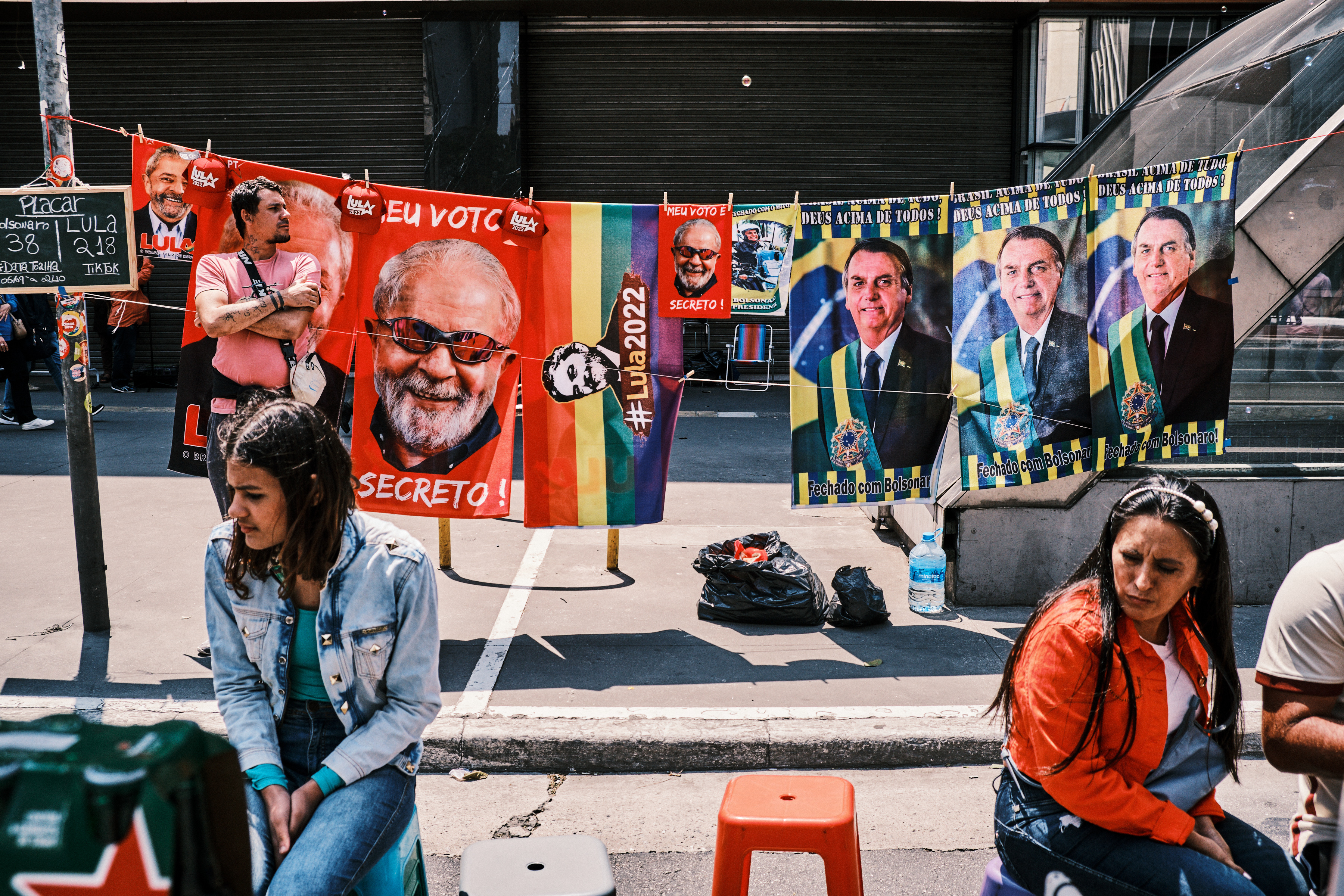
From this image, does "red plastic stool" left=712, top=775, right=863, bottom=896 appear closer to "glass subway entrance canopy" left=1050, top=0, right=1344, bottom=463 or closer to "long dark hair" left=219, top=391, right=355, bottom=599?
"long dark hair" left=219, top=391, right=355, bottom=599

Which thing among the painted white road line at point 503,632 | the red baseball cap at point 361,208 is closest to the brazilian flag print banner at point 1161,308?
the painted white road line at point 503,632

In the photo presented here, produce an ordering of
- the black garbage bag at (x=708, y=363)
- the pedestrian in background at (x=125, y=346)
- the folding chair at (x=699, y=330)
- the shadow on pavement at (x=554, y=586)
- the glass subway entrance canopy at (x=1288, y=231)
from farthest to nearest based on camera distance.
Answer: the folding chair at (x=699, y=330) < the black garbage bag at (x=708, y=363) < the pedestrian in background at (x=125, y=346) < the shadow on pavement at (x=554, y=586) < the glass subway entrance canopy at (x=1288, y=231)

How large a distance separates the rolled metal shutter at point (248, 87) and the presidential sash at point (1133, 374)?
1149 cm

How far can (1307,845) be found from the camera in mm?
2537

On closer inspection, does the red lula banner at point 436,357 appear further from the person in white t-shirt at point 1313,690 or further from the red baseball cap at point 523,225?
the person in white t-shirt at point 1313,690

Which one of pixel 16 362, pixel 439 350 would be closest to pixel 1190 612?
pixel 439 350

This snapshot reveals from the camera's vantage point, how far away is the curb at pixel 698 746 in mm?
4555

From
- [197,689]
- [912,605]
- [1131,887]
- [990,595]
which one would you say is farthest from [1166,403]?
[197,689]

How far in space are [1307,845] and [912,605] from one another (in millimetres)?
3618

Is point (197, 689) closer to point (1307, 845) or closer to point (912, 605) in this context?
point (912, 605)

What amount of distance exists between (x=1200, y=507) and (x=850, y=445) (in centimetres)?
348

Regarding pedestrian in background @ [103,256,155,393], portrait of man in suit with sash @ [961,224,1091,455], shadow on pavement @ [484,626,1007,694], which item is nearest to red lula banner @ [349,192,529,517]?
shadow on pavement @ [484,626,1007,694]

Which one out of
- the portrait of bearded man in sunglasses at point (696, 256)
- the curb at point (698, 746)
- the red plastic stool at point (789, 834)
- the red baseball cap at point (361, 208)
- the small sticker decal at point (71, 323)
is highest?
the red baseball cap at point (361, 208)

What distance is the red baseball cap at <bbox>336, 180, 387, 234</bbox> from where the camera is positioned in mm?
5617
